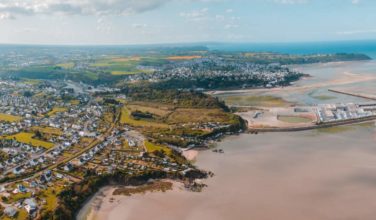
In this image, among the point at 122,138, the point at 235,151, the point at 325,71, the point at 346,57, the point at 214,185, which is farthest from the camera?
the point at 346,57

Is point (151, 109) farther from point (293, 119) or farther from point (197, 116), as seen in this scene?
point (293, 119)

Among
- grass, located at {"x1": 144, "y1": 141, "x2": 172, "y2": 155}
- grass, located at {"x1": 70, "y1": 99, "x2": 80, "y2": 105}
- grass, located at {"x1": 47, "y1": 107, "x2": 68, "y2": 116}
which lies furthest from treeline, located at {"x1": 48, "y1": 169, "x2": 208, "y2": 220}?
grass, located at {"x1": 70, "y1": 99, "x2": 80, "y2": 105}

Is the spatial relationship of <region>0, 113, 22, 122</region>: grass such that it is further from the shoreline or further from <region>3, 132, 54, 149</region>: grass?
the shoreline

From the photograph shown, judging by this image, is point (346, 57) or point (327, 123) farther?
point (346, 57)

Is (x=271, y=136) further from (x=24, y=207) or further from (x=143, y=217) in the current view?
(x=24, y=207)

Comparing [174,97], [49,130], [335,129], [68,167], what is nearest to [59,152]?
[68,167]

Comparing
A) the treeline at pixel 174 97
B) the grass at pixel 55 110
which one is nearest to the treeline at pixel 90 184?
the treeline at pixel 174 97

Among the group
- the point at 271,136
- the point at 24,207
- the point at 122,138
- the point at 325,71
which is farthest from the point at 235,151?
the point at 325,71
